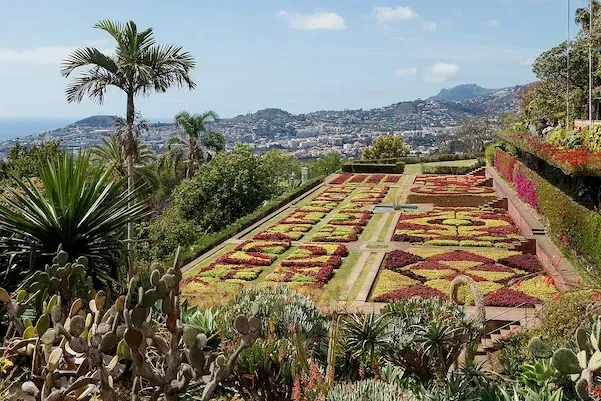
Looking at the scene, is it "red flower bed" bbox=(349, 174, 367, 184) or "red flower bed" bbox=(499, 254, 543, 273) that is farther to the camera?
"red flower bed" bbox=(349, 174, 367, 184)

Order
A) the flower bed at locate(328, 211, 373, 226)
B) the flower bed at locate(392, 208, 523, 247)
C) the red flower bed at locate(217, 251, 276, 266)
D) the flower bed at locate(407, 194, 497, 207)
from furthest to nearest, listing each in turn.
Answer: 1. the flower bed at locate(407, 194, 497, 207)
2. the flower bed at locate(328, 211, 373, 226)
3. the flower bed at locate(392, 208, 523, 247)
4. the red flower bed at locate(217, 251, 276, 266)

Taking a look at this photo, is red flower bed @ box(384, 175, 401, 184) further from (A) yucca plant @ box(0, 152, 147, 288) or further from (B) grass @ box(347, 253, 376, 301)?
(A) yucca plant @ box(0, 152, 147, 288)

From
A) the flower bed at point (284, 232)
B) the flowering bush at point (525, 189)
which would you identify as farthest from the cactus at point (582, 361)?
the flowering bush at point (525, 189)

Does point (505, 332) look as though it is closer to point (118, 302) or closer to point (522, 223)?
point (118, 302)

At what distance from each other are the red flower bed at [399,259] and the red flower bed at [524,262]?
2.41 metres

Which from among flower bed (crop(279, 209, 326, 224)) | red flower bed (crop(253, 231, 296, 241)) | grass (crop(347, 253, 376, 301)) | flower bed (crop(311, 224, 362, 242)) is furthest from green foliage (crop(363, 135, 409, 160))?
grass (crop(347, 253, 376, 301))

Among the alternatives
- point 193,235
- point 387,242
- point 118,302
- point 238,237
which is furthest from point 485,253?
point 118,302

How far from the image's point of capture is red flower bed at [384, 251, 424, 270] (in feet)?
55.1

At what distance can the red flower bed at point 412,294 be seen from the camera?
13.6 m

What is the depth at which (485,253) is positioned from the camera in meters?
18.1

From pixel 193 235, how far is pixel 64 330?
18920 mm

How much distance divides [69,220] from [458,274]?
36.5ft

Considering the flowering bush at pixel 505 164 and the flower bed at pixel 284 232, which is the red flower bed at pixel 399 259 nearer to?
the flower bed at pixel 284 232

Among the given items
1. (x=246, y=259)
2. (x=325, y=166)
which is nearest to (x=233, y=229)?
(x=246, y=259)
